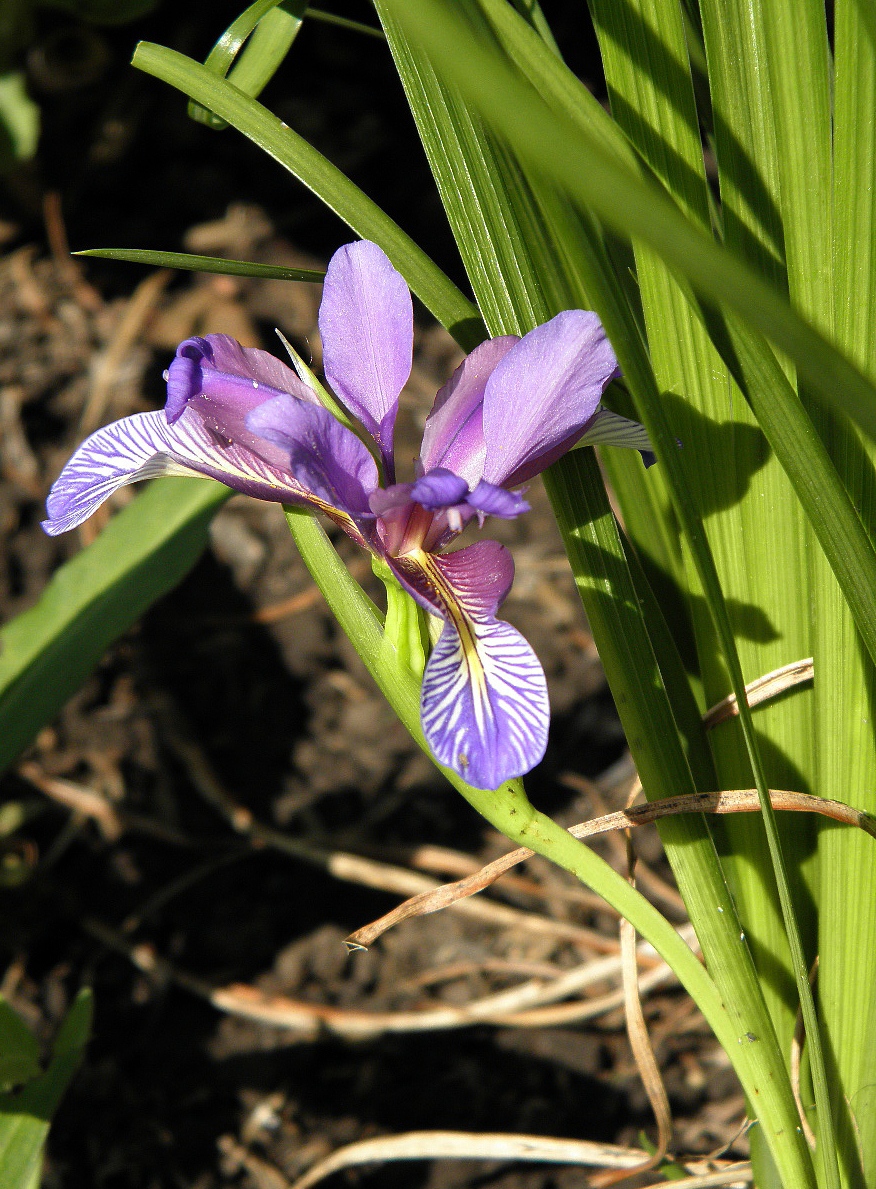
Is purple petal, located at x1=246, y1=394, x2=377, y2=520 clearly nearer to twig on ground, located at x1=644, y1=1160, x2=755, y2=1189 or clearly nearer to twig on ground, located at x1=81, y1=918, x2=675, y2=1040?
twig on ground, located at x1=644, y1=1160, x2=755, y2=1189

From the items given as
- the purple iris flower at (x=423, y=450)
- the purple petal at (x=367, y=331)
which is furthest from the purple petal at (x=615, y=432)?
the purple petal at (x=367, y=331)

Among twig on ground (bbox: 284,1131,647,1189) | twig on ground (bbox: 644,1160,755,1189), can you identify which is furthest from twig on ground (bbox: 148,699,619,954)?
twig on ground (bbox: 644,1160,755,1189)

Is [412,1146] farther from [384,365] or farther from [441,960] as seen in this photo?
[384,365]

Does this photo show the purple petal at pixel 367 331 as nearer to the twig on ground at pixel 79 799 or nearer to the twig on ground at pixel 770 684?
the twig on ground at pixel 770 684

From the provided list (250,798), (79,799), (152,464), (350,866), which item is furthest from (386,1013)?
(152,464)

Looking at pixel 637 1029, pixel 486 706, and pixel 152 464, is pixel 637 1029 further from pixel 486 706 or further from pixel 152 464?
pixel 152 464

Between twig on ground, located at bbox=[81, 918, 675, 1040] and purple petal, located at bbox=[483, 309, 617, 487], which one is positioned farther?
twig on ground, located at bbox=[81, 918, 675, 1040]
